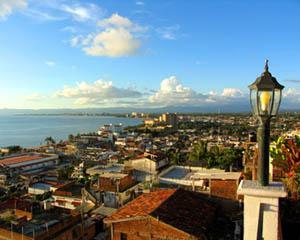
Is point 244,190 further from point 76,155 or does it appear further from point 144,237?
point 76,155

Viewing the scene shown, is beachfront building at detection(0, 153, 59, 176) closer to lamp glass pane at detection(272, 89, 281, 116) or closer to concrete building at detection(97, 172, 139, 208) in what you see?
concrete building at detection(97, 172, 139, 208)

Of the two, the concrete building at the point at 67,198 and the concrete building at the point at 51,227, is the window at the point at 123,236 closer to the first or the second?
the concrete building at the point at 51,227

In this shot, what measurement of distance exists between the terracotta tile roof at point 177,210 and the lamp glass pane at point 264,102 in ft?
17.6

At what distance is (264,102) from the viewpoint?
8.14ft

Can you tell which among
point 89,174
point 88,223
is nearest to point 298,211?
point 88,223

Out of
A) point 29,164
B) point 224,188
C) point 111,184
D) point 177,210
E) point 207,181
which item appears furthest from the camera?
point 29,164

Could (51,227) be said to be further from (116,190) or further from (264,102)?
(264,102)

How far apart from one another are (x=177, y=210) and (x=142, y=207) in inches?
37.2

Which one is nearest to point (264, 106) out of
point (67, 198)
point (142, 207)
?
point (142, 207)

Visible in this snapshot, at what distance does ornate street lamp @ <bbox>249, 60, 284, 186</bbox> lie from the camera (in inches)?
96.7

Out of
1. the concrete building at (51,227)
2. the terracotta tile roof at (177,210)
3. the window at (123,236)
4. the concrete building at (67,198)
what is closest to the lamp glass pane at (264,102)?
the terracotta tile roof at (177,210)

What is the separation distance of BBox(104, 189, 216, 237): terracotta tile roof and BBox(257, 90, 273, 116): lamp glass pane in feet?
17.6

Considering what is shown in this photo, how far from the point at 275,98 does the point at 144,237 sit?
6.07 meters

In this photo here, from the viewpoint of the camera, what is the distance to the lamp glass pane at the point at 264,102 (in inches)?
97.0
